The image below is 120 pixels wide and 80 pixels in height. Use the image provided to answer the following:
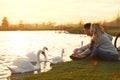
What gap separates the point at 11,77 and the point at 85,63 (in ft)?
12.0

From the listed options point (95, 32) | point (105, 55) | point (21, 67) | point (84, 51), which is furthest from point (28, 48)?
point (95, 32)

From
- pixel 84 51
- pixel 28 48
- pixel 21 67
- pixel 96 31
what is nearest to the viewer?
pixel 96 31

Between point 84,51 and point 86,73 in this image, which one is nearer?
point 86,73

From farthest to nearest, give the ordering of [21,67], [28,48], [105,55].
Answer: [28,48]
[21,67]
[105,55]

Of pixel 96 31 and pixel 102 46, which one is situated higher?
pixel 96 31

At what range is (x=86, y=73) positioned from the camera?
1371 centimetres

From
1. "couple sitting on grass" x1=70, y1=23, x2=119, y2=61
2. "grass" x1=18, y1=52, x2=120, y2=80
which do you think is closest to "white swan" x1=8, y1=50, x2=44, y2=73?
"grass" x1=18, y1=52, x2=120, y2=80

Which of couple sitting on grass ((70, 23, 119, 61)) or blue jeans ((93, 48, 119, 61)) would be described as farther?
blue jeans ((93, 48, 119, 61))

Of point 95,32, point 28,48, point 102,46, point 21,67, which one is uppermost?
point 95,32

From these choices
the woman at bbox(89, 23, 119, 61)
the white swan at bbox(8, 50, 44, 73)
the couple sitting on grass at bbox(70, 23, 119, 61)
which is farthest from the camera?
the white swan at bbox(8, 50, 44, 73)

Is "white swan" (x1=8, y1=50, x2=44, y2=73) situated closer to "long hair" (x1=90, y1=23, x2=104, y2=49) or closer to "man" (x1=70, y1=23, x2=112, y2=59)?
"man" (x1=70, y1=23, x2=112, y2=59)

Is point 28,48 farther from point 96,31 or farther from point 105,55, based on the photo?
point 96,31

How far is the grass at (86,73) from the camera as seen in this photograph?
12.8m

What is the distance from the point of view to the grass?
12.8 m
